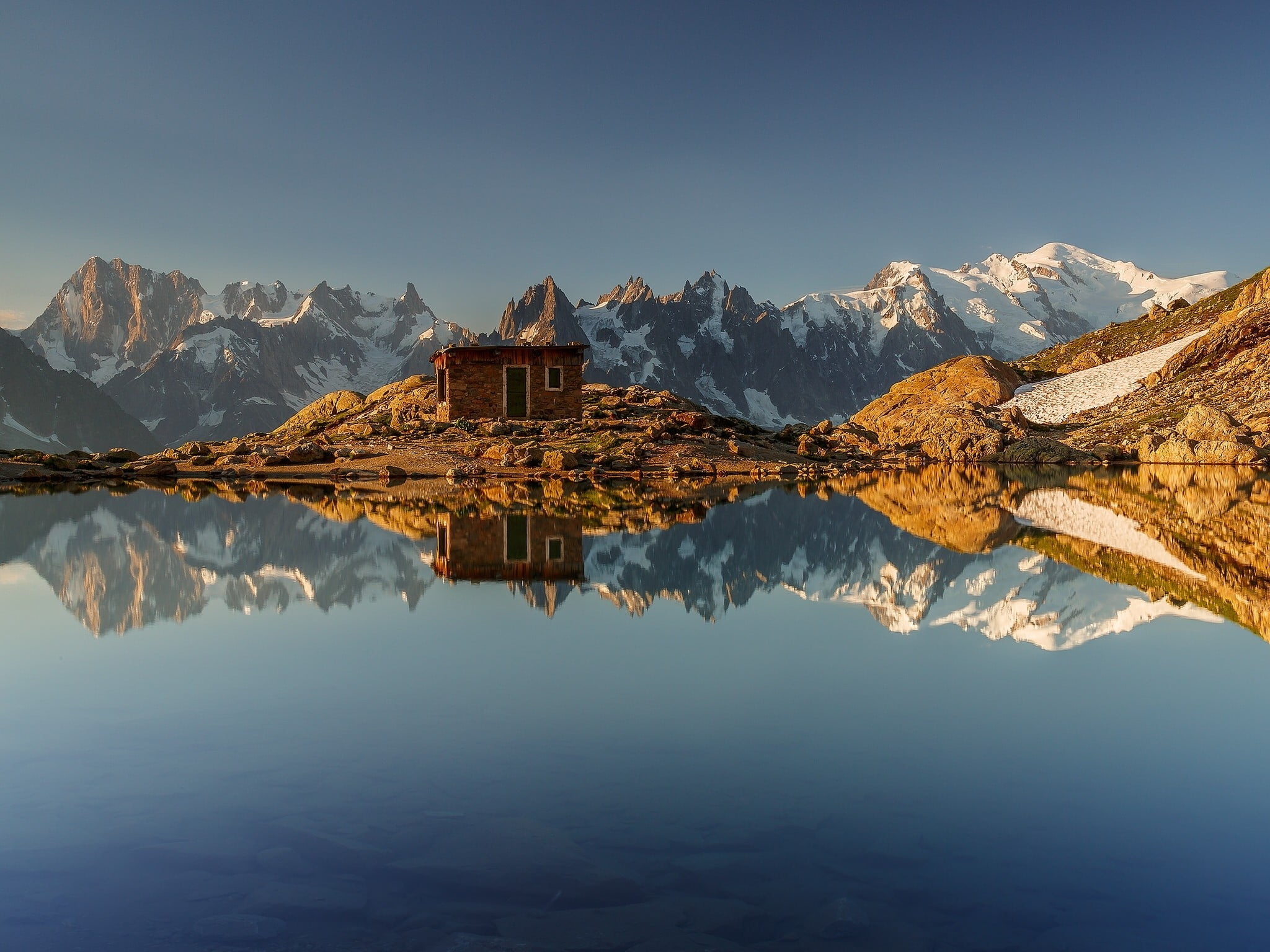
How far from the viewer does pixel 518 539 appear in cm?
1814

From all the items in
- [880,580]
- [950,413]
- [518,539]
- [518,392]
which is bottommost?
[880,580]

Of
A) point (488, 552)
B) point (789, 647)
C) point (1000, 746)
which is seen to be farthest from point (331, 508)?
point (1000, 746)

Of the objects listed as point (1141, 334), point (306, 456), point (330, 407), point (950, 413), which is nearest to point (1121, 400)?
point (950, 413)

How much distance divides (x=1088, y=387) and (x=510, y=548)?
263 feet

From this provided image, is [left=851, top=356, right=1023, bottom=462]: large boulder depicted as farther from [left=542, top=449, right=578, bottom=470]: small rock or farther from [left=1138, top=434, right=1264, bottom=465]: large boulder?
[left=542, top=449, right=578, bottom=470]: small rock

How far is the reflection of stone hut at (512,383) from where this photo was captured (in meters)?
52.5

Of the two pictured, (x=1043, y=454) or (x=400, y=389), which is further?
(x=400, y=389)

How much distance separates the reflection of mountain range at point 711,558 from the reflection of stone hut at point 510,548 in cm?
8

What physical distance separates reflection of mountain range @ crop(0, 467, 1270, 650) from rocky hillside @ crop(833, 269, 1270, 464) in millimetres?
34632

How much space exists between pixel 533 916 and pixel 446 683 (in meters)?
3.90

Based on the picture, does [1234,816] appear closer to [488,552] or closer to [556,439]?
[488,552]

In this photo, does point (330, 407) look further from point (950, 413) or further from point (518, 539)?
point (518, 539)

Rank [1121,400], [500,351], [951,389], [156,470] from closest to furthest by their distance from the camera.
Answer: [156,470]
[500,351]
[1121,400]
[951,389]

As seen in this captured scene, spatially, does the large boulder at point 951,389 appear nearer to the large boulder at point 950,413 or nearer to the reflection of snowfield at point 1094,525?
the large boulder at point 950,413
